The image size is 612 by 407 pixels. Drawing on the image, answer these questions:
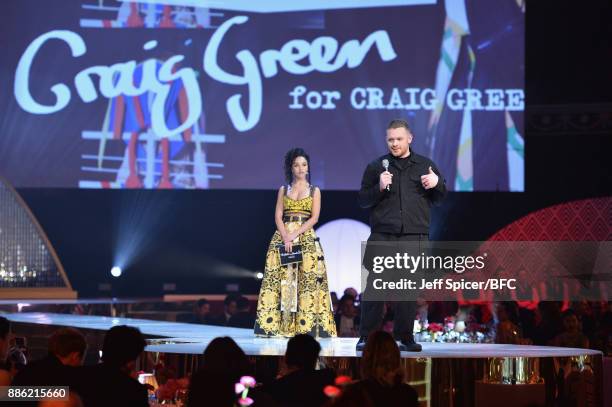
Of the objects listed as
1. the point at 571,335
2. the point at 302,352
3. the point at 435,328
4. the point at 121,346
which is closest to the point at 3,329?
the point at 121,346

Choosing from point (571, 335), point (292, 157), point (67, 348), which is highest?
point (292, 157)

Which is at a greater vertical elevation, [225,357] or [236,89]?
[236,89]

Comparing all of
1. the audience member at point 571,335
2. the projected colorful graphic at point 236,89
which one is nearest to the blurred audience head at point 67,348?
the audience member at point 571,335

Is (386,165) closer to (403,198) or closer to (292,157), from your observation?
(403,198)

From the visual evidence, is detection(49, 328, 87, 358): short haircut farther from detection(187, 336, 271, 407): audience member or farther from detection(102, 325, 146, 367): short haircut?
detection(187, 336, 271, 407): audience member

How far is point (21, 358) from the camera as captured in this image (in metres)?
5.56

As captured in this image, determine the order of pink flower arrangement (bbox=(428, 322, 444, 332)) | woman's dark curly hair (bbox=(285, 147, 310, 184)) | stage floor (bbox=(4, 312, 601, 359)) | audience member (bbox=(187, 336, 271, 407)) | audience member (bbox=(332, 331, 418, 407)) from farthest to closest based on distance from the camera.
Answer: pink flower arrangement (bbox=(428, 322, 444, 332)) → woman's dark curly hair (bbox=(285, 147, 310, 184)) → stage floor (bbox=(4, 312, 601, 359)) → audience member (bbox=(332, 331, 418, 407)) → audience member (bbox=(187, 336, 271, 407))

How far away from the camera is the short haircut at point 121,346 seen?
331cm

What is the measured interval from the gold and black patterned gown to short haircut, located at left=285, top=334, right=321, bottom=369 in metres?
3.13

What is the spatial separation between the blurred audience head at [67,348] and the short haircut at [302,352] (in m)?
0.74

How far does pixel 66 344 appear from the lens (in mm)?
3443

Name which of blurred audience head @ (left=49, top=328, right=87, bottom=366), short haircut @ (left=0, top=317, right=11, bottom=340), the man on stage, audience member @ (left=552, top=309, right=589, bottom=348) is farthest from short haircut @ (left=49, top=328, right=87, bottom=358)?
audience member @ (left=552, top=309, right=589, bottom=348)

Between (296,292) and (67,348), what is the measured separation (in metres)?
3.30

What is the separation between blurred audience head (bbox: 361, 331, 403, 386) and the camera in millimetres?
3230
